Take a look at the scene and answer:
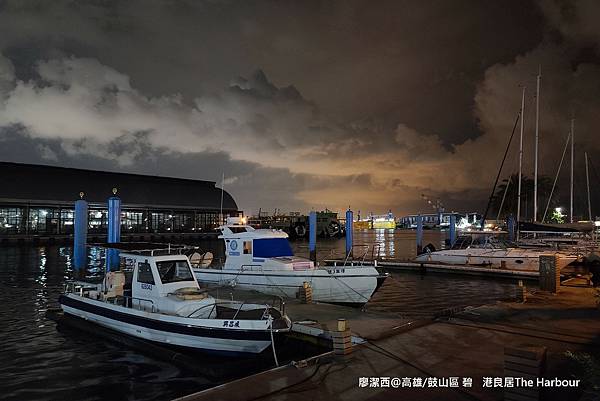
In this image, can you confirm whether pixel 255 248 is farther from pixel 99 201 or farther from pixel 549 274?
pixel 99 201

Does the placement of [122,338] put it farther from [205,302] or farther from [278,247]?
[278,247]

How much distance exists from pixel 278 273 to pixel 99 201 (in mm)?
79513

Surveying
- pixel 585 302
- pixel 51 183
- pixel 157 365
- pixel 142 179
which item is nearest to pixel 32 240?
pixel 51 183

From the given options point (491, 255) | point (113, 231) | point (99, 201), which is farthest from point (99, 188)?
point (491, 255)

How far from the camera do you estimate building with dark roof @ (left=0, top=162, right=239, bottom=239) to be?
264ft

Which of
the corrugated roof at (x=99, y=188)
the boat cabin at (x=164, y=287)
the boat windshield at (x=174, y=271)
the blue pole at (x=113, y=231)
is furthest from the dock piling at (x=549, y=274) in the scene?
the corrugated roof at (x=99, y=188)

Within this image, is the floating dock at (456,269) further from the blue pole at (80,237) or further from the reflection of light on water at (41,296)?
the reflection of light on water at (41,296)

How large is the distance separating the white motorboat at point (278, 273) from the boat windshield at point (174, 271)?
577 cm

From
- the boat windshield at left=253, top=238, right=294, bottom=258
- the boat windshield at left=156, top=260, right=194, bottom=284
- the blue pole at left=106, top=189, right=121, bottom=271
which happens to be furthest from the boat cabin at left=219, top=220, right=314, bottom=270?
the blue pole at left=106, top=189, right=121, bottom=271

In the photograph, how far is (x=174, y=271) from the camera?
15203mm

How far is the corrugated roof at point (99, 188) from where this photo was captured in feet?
267

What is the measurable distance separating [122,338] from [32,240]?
7722cm

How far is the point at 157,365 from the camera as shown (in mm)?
Answer: 13234

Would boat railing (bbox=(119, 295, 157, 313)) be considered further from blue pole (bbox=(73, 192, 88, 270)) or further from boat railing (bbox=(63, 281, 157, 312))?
blue pole (bbox=(73, 192, 88, 270))
